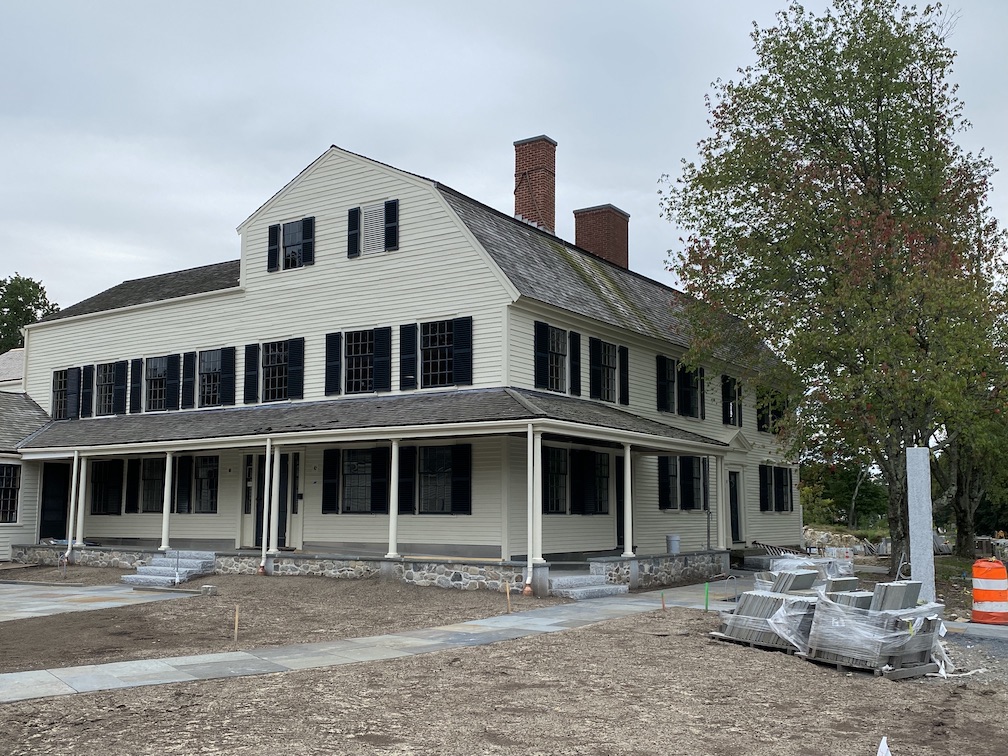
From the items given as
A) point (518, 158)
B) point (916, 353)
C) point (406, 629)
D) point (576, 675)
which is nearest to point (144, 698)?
point (576, 675)

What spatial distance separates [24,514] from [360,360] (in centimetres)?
1122

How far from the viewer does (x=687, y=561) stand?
20766 millimetres

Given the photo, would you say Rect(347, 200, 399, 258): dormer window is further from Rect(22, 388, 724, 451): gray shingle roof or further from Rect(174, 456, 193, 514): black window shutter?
Rect(174, 456, 193, 514): black window shutter

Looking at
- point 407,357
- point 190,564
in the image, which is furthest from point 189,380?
point 407,357

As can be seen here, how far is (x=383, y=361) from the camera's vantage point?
20750 mm

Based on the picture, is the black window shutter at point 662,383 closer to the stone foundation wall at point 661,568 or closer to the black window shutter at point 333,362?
the stone foundation wall at point 661,568

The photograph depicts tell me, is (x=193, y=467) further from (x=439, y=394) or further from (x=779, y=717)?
(x=779, y=717)

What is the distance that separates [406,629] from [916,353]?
39.6ft

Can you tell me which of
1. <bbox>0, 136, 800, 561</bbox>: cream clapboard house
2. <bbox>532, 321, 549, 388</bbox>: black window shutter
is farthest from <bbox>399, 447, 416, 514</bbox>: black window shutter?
<bbox>532, 321, 549, 388</bbox>: black window shutter

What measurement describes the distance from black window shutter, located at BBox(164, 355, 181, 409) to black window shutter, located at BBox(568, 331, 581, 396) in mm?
10633

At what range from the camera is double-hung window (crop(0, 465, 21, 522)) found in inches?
991

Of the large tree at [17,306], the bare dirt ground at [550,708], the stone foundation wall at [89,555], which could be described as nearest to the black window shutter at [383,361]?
the stone foundation wall at [89,555]

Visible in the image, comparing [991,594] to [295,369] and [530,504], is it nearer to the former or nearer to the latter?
[530,504]

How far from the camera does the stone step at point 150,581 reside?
1928cm
